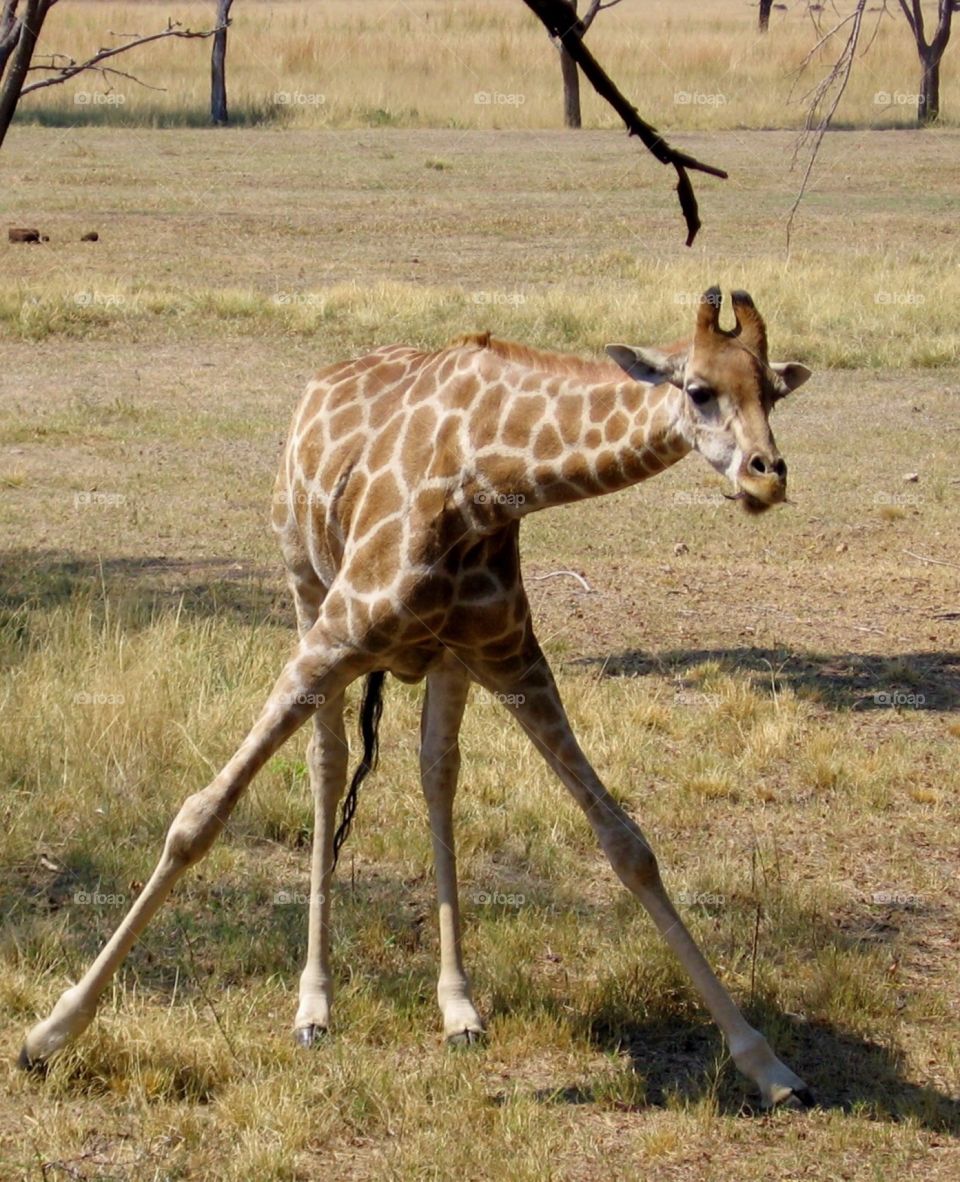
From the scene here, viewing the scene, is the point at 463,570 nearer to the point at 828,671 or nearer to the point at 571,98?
the point at 828,671

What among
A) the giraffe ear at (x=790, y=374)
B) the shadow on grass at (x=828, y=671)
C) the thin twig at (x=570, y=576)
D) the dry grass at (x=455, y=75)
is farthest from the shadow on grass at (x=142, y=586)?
the dry grass at (x=455, y=75)

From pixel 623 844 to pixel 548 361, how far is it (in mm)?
1337

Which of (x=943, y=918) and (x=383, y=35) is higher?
(x=383, y=35)

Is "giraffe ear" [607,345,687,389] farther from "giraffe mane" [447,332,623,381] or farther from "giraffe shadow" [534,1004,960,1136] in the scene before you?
"giraffe shadow" [534,1004,960,1136]

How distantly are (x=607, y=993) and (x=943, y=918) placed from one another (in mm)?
1364

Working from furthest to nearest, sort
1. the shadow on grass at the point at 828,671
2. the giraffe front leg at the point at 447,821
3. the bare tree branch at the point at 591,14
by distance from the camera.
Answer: the shadow on grass at the point at 828,671 < the bare tree branch at the point at 591,14 < the giraffe front leg at the point at 447,821

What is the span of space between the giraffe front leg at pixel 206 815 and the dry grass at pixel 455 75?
2828cm

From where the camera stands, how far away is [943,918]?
570 centimetres

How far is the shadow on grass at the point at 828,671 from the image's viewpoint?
24.9 ft

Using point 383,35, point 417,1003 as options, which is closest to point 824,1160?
point 417,1003

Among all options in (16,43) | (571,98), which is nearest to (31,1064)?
(16,43)

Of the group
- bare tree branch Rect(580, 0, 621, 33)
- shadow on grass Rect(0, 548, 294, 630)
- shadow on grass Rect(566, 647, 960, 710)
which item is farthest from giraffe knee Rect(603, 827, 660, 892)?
shadow on grass Rect(0, 548, 294, 630)

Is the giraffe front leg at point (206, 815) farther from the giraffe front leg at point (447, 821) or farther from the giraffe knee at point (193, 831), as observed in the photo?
the giraffe front leg at point (447, 821)

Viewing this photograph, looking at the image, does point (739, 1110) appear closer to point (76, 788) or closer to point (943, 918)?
point (943, 918)
